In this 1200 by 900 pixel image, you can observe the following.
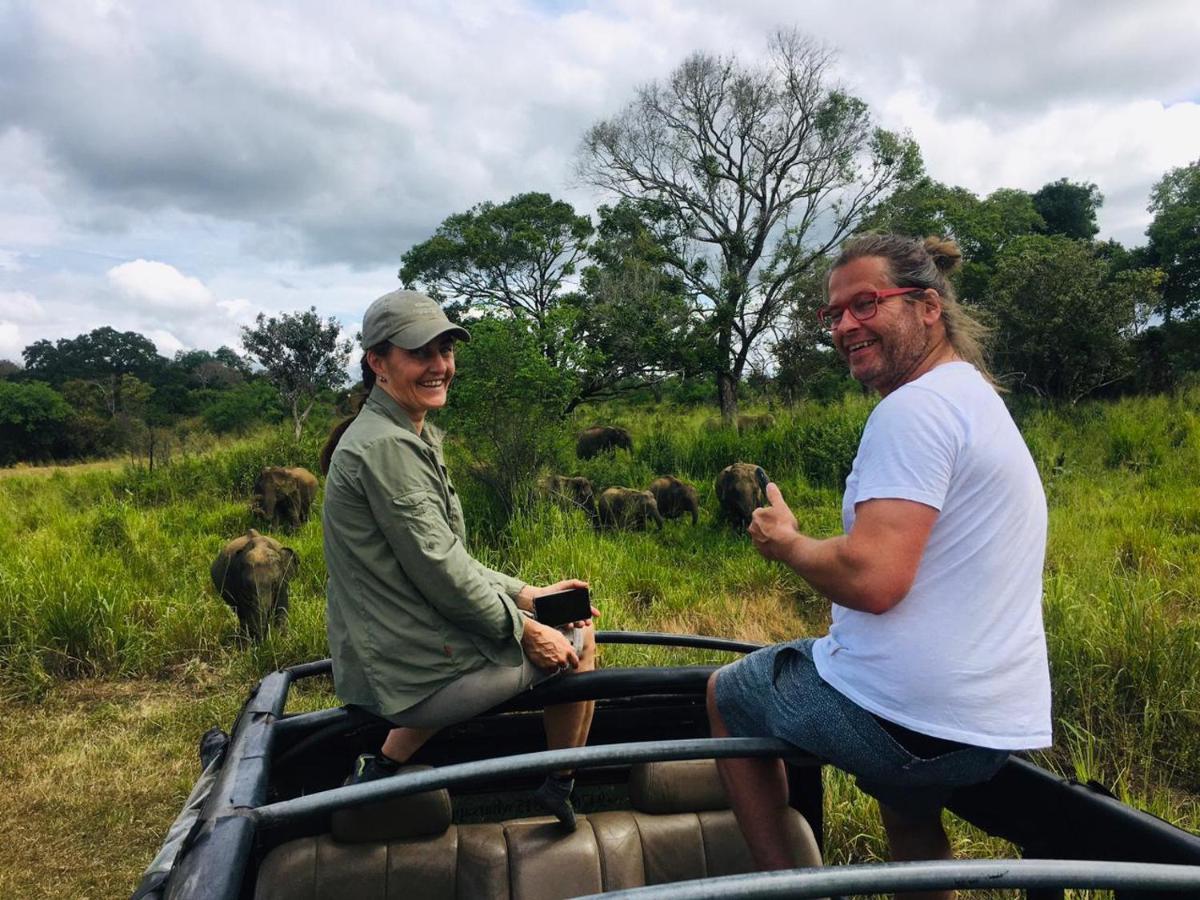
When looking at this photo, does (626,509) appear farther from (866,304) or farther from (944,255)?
(866,304)

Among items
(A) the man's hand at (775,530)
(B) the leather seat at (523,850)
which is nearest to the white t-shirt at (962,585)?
(A) the man's hand at (775,530)

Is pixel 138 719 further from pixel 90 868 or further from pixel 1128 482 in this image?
pixel 1128 482

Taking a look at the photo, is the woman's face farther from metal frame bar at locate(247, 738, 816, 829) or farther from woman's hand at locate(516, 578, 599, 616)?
metal frame bar at locate(247, 738, 816, 829)

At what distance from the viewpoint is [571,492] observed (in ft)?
28.7

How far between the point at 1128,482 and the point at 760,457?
13.8 feet

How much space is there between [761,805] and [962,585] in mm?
658

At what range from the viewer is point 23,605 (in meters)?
5.68

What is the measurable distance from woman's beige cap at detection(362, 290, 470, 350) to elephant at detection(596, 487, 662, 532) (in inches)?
242

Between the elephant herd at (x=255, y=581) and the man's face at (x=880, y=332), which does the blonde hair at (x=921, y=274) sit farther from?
the elephant herd at (x=255, y=581)

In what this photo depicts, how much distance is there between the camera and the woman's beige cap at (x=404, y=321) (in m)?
2.29

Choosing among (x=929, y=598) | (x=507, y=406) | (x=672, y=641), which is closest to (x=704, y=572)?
(x=507, y=406)

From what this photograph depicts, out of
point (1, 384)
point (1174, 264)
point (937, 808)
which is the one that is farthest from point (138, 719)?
point (1, 384)

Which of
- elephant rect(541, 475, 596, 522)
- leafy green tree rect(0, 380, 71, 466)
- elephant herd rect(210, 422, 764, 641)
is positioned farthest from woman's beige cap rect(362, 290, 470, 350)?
leafy green tree rect(0, 380, 71, 466)

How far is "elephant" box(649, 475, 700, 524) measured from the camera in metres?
9.11
